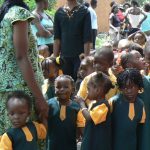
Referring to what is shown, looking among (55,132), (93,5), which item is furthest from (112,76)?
(93,5)

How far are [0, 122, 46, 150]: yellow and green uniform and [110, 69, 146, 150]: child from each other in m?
0.75

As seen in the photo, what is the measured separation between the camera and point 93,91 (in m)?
3.70

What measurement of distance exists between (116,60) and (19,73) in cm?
196

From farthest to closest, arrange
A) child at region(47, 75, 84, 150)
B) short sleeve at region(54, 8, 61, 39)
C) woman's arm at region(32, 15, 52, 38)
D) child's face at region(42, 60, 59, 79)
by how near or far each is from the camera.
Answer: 1. woman's arm at region(32, 15, 52, 38)
2. short sleeve at region(54, 8, 61, 39)
3. child's face at region(42, 60, 59, 79)
4. child at region(47, 75, 84, 150)

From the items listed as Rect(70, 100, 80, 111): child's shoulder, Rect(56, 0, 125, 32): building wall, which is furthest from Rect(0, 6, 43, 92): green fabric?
Rect(56, 0, 125, 32): building wall

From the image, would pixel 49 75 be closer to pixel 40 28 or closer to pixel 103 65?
pixel 103 65

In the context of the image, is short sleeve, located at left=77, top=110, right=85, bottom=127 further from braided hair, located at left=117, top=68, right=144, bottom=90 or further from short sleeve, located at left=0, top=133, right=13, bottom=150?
short sleeve, located at left=0, top=133, right=13, bottom=150

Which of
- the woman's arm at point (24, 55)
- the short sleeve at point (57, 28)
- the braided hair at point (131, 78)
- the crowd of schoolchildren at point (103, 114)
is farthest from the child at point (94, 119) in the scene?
the short sleeve at point (57, 28)

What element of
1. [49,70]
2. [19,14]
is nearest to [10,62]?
[19,14]

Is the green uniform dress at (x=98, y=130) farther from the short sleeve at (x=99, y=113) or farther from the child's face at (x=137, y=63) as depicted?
the child's face at (x=137, y=63)

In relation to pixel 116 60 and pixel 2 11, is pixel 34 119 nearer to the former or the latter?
pixel 2 11

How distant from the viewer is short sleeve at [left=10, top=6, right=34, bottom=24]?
3.02 meters

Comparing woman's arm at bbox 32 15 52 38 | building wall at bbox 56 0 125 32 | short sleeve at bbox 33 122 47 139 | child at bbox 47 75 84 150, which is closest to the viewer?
short sleeve at bbox 33 122 47 139

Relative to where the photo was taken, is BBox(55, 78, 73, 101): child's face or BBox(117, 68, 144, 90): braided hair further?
BBox(55, 78, 73, 101): child's face
